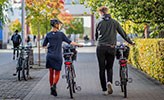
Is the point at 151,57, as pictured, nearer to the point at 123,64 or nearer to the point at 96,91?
the point at 96,91

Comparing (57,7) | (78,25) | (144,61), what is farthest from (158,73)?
(78,25)

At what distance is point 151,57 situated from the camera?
14.2 m

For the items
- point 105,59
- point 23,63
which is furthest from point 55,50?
point 23,63

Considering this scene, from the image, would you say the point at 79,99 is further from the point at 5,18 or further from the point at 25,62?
the point at 25,62

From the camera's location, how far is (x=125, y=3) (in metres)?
17.0

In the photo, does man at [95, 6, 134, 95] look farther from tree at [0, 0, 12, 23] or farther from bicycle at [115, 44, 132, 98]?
tree at [0, 0, 12, 23]

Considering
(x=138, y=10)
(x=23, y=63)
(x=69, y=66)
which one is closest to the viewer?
(x=69, y=66)

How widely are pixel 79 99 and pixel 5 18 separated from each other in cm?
256

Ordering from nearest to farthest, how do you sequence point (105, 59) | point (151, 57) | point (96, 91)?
point (105, 59)
point (96, 91)
point (151, 57)

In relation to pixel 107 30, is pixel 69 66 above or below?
below

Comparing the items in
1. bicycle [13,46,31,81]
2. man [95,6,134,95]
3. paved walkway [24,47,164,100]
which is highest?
man [95,6,134,95]

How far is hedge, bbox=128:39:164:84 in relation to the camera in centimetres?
1255

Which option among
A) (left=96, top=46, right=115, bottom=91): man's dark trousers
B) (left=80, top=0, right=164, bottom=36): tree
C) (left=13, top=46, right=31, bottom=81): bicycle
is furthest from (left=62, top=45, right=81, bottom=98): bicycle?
(left=80, top=0, right=164, bottom=36): tree

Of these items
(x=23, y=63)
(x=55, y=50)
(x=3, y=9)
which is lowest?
(x=23, y=63)
